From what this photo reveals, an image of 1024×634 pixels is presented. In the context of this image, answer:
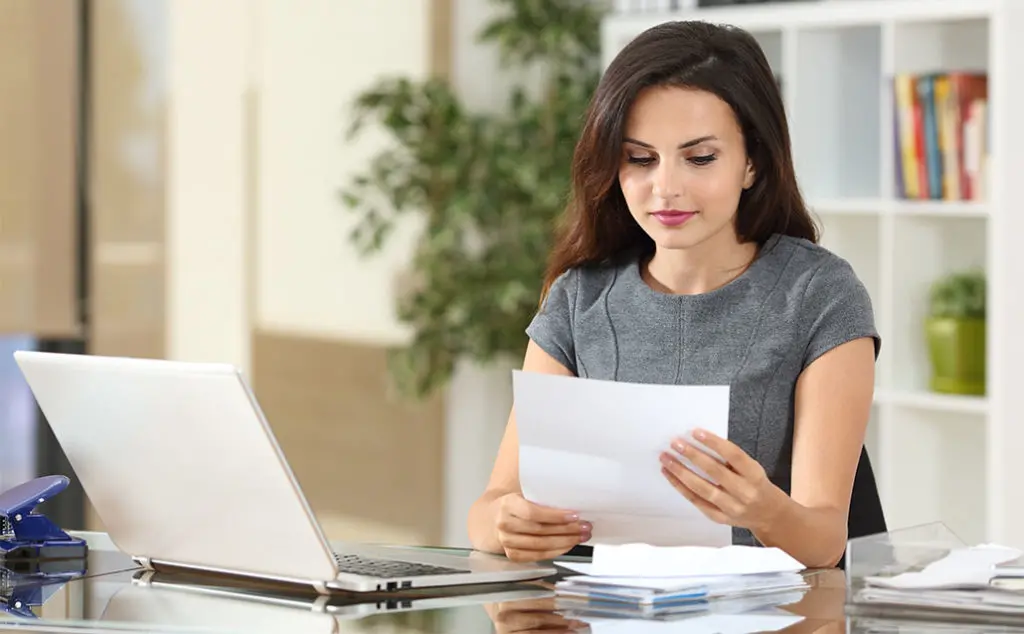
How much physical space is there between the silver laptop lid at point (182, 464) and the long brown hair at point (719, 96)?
72 centimetres

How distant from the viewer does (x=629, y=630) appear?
1487 mm

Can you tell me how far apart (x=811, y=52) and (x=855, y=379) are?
2.01 metres

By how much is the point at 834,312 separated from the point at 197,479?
34.9 inches

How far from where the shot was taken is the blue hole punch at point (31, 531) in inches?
76.1

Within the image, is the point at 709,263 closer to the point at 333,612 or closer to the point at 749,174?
the point at 749,174

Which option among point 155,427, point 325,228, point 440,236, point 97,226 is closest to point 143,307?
point 97,226

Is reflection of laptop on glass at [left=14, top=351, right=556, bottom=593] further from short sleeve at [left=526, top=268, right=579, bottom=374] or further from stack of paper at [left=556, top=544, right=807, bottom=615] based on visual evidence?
short sleeve at [left=526, top=268, right=579, bottom=374]

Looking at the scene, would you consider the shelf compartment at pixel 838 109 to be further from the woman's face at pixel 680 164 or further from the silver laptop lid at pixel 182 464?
the silver laptop lid at pixel 182 464

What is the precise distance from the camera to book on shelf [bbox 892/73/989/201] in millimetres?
3637

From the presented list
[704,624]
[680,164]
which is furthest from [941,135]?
[704,624]

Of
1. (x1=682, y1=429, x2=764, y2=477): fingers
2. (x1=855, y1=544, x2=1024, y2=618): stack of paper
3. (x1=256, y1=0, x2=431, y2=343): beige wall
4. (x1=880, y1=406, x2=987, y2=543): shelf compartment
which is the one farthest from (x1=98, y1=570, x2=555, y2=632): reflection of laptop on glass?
(x1=256, y1=0, x2=431, y2=343): beige wall

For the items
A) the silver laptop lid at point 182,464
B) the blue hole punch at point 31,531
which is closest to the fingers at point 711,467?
the silver laptop lid at point 182,464

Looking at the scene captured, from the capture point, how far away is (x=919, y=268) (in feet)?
12.4

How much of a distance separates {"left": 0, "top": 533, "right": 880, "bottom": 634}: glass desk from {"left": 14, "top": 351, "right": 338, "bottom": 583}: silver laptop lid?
0.04 m
